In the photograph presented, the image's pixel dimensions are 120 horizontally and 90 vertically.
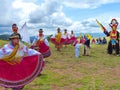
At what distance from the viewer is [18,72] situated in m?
10.2

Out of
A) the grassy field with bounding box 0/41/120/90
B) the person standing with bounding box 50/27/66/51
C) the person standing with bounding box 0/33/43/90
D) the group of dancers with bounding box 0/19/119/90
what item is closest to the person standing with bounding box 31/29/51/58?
the grassy field with bounding box 0/41/120/90

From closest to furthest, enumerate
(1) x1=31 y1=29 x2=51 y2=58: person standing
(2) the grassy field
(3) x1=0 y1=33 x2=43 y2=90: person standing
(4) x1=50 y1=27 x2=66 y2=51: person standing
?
(3) x1=0 y1=33 x2=43 y2=90: person standing
(2) the grassy field
(1) x1=31 y1=29 x2=51 y2=58: person standing
(4) x1=50 y1=27 x2=66 y2=51: person standing

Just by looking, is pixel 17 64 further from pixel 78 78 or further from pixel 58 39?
pixel 58 39

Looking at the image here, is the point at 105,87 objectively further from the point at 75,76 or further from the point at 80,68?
the point at 80,68

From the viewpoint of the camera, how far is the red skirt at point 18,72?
10.1 metres

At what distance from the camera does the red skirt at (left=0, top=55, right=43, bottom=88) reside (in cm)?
1006

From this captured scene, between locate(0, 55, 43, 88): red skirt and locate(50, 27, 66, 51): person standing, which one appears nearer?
locate(0, 55, 43, 88): red skirt

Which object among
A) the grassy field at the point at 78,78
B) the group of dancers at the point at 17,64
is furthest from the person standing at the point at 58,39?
the group of dancers at the point at 17,64

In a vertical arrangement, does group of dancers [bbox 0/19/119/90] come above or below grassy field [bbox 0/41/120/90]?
above

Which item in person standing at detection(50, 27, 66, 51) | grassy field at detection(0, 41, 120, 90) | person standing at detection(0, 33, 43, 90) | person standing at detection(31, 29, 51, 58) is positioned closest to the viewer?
person standing at detection(0, 33, 43, 90)

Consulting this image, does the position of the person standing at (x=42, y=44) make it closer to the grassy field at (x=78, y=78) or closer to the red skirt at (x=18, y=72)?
the grassy field at (x=78, y=78)

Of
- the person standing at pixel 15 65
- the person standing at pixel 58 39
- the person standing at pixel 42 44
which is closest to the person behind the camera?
the person standing at pixel 15 65

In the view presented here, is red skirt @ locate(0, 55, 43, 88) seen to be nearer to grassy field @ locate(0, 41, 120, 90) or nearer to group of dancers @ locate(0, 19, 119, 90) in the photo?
group of dancers @ locate(0, 19, 119, 90)

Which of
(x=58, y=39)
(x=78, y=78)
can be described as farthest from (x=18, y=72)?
(x=58, y=39)
